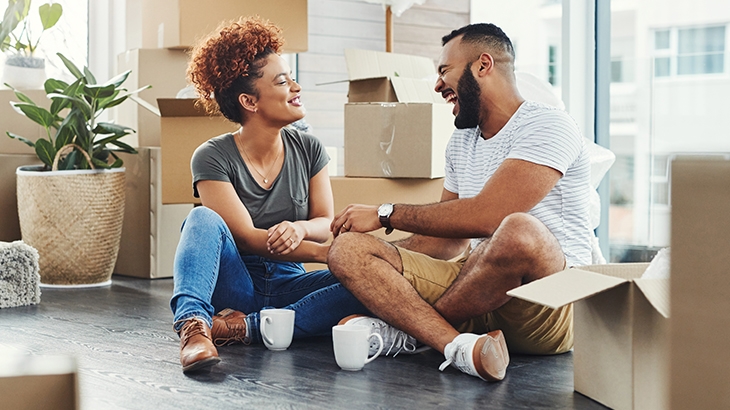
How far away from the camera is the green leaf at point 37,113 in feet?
10.1

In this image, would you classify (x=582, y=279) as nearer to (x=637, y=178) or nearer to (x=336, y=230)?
(x=336, y=230)

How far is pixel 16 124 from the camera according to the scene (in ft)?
11.6

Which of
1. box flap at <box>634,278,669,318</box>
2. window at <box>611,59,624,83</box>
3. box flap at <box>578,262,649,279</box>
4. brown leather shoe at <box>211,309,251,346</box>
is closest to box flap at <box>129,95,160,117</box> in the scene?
brown leather shoe at <box>211,309,251,346</box>

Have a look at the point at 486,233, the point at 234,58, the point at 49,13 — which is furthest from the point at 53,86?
the point at 486,233

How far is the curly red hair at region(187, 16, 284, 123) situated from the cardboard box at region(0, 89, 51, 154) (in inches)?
62.7

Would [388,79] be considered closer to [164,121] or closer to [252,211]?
[252,211]

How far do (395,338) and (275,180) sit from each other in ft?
1.86

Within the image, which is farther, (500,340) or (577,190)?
(577,190)

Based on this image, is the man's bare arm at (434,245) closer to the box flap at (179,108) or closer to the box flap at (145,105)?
the box flap at (179,108)

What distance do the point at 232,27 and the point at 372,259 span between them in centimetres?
84

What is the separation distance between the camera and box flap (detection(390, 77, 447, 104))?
2.61 metres

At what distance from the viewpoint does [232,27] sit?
2213 mm

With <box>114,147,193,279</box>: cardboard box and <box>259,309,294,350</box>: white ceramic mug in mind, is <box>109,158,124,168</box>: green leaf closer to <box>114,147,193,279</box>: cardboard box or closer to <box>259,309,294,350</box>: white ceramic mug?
<box>114,147,193,279</box>: cardboard box

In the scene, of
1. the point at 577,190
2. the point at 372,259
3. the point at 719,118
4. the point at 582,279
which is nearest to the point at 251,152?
the point at 372,259
